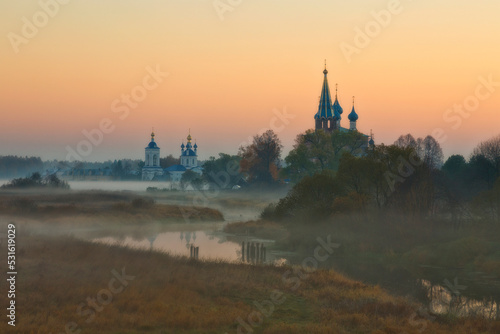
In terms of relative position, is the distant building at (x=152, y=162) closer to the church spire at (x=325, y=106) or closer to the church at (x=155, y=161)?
the church at (x=155, y=161)

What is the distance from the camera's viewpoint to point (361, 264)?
33.5 meters

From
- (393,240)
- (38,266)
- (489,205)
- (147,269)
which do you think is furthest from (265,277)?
(489,205)

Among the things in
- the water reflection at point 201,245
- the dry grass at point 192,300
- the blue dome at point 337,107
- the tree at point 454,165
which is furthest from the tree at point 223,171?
the dry grass at point 192,300

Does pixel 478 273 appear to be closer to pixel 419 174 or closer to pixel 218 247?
pixel 419 174

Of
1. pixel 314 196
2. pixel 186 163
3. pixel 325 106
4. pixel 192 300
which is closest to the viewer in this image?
pixel 192 300

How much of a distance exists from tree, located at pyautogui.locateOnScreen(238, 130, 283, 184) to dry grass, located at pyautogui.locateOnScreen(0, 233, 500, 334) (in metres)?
64.4

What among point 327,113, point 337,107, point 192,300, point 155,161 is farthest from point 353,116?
point 192,300

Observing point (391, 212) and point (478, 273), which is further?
point (391, 212)

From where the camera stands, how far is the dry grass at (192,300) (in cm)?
1627

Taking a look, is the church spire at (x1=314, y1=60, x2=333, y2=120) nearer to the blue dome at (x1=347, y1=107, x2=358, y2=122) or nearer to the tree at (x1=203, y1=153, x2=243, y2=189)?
the blue dome at (x1=347, y1=107, x2=358, y2=122)

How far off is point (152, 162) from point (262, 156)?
348ft

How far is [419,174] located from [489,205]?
610cm

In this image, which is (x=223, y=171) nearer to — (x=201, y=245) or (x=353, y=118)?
(x=353, y=118)

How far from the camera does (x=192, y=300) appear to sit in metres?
19.4
